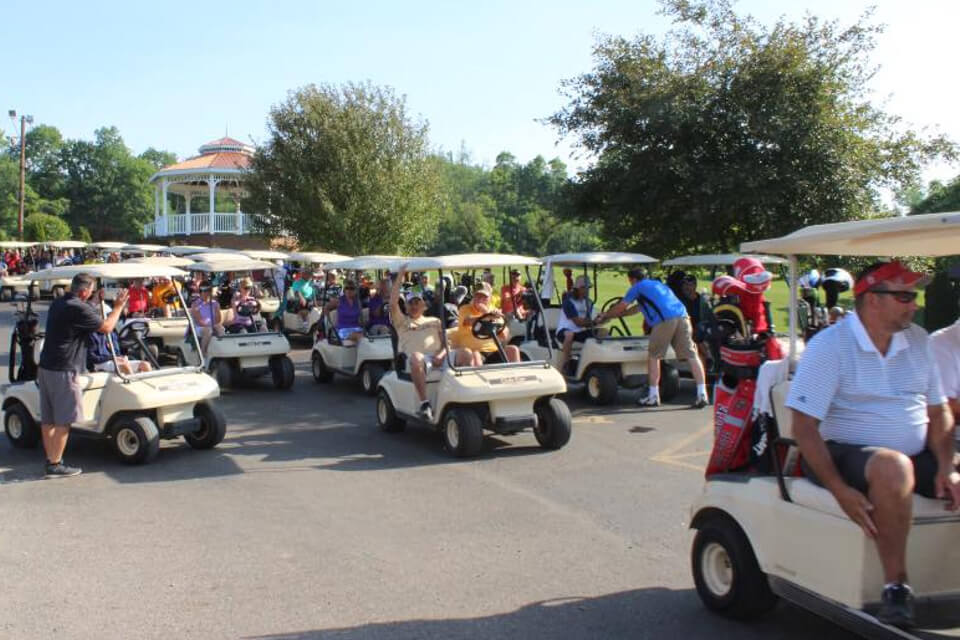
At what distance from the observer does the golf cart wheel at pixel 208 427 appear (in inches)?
328

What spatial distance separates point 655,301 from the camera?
34.2ft

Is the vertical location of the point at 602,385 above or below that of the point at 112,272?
below

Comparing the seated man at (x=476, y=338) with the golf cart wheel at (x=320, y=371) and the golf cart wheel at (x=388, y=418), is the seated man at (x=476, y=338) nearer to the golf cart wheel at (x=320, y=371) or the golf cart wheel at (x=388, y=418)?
the golf cart wheel at (x=388, y=418)

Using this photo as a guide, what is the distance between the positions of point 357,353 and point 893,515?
368 inches

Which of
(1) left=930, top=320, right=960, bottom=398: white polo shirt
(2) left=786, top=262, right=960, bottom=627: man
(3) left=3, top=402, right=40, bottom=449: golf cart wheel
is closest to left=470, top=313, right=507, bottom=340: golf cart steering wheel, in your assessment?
(3) left=3, top=402, right=40, bottom=449: golf cart wheel

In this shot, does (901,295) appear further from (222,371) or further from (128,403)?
(222,371)

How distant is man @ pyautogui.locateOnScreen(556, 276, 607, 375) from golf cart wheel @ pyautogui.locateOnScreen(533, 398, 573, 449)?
9.41 feet

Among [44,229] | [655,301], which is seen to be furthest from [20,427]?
[44,229]

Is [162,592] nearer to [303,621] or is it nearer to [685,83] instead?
[303,621]

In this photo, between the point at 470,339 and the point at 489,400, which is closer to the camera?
the point at 489,400

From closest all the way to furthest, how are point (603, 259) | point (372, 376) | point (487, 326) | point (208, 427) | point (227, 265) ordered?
1. point (208, 427)
2. point (487, 326)
3. point (603, 259)
4. point (372, 376)
5. point (227, 265)

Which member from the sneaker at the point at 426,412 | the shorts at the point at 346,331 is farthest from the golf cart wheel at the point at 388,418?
the shorts at the point at 346,331

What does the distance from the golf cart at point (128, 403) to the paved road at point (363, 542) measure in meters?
0.22

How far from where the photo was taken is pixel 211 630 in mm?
4211
